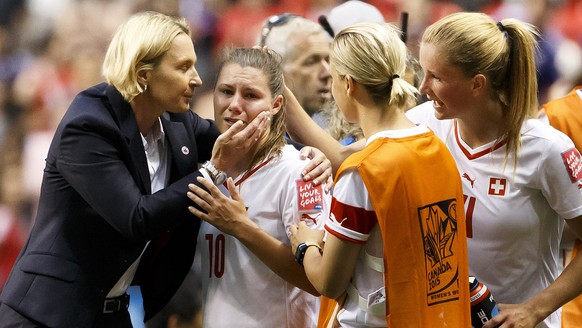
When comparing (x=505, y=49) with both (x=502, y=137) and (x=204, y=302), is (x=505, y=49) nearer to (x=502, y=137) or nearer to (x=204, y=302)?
(x=502, y=137)

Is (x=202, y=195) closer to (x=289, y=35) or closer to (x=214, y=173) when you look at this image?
(x=214, y=173)

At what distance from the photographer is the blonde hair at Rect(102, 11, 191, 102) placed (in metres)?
2.62

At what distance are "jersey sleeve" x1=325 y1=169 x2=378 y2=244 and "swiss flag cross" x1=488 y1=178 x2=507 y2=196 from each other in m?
0.50

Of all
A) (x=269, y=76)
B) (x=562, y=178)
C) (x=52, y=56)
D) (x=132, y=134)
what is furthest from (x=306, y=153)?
(x=52, y=56)

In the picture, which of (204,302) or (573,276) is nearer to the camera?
(573,276)

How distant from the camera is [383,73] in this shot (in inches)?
92.7

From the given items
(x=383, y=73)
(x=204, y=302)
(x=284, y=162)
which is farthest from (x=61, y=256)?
(x=383, y=73)

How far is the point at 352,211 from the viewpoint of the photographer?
226 cm

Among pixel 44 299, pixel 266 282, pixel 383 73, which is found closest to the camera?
pixel 383 73

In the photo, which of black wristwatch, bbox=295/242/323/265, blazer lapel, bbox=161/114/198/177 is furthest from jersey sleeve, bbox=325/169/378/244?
blazer lapel, bbox=161/114/198/177

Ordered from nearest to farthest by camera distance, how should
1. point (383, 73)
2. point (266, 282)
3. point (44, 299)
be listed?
point (383, 73)
point (44, 299)
point (266, 282)

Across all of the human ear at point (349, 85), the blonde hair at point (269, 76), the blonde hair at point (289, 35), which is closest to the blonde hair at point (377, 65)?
the human ear at point (349, 85)

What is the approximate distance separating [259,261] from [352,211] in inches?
22.8

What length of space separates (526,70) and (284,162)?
0.79m
